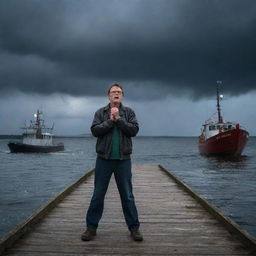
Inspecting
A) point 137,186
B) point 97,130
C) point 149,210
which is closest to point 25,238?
point 97,130

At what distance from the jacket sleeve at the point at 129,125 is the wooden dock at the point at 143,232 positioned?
152cm

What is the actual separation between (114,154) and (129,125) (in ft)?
1.55

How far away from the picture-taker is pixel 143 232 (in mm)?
5168

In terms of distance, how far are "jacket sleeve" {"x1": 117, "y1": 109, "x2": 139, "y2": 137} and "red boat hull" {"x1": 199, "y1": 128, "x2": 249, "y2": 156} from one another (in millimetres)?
36184

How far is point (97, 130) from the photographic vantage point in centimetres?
455

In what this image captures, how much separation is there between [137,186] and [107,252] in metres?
6.67

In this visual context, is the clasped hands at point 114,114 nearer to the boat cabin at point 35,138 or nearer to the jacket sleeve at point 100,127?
the jacket sleeve at point 100,127

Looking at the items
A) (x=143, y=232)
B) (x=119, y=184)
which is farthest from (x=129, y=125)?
(x=143, y=232)

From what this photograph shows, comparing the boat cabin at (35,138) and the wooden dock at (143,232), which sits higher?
the boat cabin at (35,138)

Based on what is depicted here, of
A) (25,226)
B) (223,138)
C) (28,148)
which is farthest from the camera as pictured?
(28,148)

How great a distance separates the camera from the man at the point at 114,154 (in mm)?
4629

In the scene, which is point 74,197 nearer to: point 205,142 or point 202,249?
point 202,249

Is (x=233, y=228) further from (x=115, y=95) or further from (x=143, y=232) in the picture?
(x=115, y=95)

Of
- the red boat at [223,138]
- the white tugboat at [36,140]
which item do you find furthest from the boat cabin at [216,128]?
the white tugboat at [36,140]
